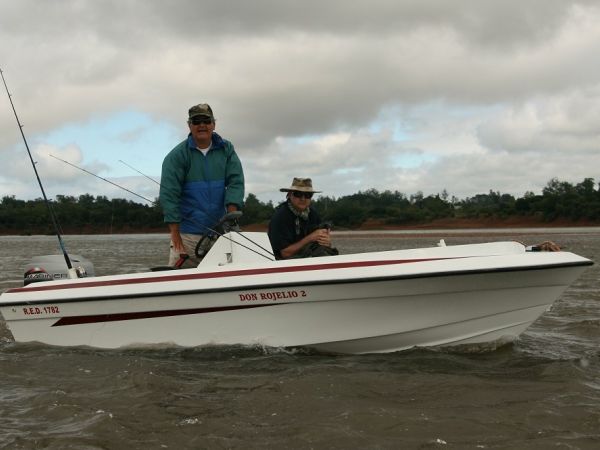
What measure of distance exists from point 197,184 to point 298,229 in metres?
1.07

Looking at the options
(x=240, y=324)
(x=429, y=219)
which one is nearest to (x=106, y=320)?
(x=240, y=324)

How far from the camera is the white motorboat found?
5078mm

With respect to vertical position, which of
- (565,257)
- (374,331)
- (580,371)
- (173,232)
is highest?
(173,232)

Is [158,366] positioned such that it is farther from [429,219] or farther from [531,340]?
[429,219]

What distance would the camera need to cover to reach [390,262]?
5207mm

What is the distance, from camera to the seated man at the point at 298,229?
585cm

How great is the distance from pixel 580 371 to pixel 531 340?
138 cm

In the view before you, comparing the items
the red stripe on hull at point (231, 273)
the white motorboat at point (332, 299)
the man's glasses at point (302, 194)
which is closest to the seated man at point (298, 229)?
the man's glasses at point (302, 194)

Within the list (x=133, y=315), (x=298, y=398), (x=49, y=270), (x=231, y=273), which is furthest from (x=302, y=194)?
(x=49, y=270)

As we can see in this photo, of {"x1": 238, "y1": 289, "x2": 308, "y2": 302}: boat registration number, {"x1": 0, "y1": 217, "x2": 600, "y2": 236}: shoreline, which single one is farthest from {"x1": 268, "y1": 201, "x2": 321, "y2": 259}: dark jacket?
{"x1": 0, "y1": 217, "x2": 600, "y2": 236}: shoreline

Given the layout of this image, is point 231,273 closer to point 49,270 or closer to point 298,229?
point 298,229

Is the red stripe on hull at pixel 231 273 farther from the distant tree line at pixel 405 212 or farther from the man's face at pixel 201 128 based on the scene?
the distant tree line at pixel 405 212

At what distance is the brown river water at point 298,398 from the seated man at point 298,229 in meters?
0.95

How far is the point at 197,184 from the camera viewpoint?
6211mm
